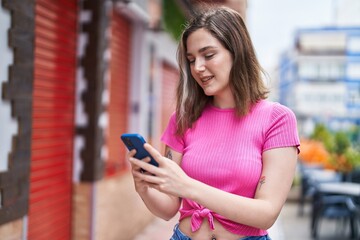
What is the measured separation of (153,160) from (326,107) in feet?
236

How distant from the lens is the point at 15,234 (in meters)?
3.44

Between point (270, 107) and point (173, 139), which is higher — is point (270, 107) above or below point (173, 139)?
above

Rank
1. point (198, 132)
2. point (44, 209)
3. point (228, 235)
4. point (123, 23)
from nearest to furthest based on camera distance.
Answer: point (228, 235) → point (198, 132) → point (44, 209) → point (123, 23)

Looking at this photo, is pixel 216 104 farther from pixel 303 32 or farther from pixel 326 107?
pixel 303 32

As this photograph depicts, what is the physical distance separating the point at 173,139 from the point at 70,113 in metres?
3.20

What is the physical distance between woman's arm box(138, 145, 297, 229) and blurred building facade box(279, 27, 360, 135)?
70.4 m

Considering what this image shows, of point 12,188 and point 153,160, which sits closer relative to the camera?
point 153,160

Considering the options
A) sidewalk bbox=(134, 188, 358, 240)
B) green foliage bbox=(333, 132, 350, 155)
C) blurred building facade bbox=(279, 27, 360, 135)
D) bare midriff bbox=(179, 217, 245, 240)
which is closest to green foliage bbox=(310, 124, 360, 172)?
green foliage bbox=(333, 132, 350, 155)

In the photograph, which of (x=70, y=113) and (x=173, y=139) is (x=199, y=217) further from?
(x=70, y=113)

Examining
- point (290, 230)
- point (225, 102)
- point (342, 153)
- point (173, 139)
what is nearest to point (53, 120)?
point (173, 139)

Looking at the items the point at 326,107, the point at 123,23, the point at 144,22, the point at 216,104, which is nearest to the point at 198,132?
the point at 216,104

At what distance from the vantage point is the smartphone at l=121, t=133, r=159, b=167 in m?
1.77

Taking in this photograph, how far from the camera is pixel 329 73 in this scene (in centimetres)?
7350

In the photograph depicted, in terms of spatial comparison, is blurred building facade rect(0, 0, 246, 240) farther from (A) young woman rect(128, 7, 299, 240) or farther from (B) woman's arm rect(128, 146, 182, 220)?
(B) woman's arm rect(128, 146, 182, 220)
